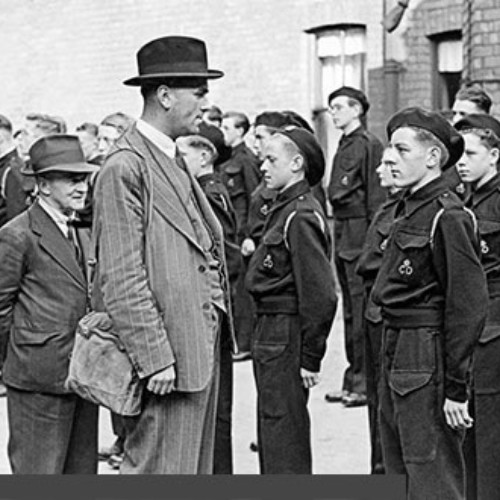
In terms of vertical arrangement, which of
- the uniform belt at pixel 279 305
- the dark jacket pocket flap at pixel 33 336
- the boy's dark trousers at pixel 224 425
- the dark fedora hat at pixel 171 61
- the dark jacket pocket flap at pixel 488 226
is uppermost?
the dark fedora hat at pixel 171 61

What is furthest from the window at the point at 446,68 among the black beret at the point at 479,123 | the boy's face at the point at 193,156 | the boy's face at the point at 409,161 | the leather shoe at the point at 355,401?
the boy's face at the point at 409,161

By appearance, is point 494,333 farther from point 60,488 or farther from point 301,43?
point 301,43

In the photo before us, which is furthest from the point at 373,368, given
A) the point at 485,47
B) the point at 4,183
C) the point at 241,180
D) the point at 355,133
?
the point at 241,180

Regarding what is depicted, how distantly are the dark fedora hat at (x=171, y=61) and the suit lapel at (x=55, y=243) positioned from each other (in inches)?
41.6

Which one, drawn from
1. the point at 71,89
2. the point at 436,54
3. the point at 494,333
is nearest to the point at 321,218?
the point at 494,333

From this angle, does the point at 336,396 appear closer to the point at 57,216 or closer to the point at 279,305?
the point at 279,305

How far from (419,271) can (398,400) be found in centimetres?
54

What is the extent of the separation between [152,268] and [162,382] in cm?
42

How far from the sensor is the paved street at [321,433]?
8.35 m

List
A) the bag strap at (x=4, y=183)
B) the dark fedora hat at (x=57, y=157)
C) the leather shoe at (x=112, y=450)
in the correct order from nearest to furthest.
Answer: the dark fedora hat at (x=57, y=157) → the leather shoe at (x=112, y=450) → the bag strap at (x=4, y=183)

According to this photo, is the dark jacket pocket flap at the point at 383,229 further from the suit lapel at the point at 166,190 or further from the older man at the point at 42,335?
the suit lapel at the point at 166,190

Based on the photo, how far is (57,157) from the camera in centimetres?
648

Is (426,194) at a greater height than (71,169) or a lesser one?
lesser

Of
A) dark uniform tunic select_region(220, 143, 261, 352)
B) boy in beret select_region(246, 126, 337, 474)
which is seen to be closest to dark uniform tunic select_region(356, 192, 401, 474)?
boy in beret select_region(246, 126, 337, 474)
